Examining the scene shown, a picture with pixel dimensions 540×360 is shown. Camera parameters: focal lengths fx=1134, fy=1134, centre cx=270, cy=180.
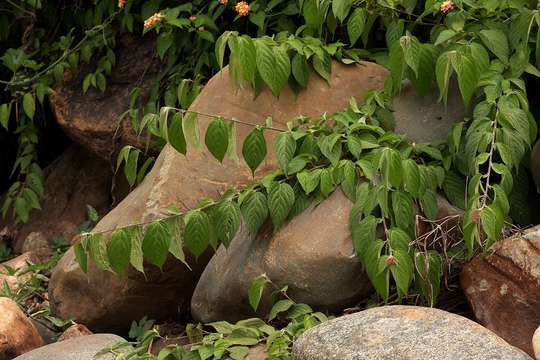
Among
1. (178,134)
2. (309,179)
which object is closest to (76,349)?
(178,134)

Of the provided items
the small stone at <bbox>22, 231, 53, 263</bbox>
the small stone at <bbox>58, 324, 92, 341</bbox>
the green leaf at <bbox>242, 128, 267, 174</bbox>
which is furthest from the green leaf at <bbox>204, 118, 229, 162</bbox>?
the small stone at <bbox>22, 231, 53, 263</bbox>

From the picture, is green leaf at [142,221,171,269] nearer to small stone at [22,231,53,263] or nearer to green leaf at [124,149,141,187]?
green leaf at [124,149,141,187]

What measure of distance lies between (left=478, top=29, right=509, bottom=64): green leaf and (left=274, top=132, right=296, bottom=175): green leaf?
77 cm

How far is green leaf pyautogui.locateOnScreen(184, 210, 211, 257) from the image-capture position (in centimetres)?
394

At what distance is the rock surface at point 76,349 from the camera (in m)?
3.99

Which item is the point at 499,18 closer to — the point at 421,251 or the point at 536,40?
→ the point at 536,40

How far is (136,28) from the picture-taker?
19.1 feet

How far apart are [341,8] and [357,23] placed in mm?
102

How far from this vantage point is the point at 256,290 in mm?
3844

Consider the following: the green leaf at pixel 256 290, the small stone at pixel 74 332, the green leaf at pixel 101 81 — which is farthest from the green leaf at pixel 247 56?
the green leaf at pixel 101 81

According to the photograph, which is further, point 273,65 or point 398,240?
point 273,65

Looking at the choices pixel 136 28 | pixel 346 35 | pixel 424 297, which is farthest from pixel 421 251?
pixel 136 28

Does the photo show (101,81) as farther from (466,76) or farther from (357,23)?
(466,76)

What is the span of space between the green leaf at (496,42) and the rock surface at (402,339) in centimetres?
116
